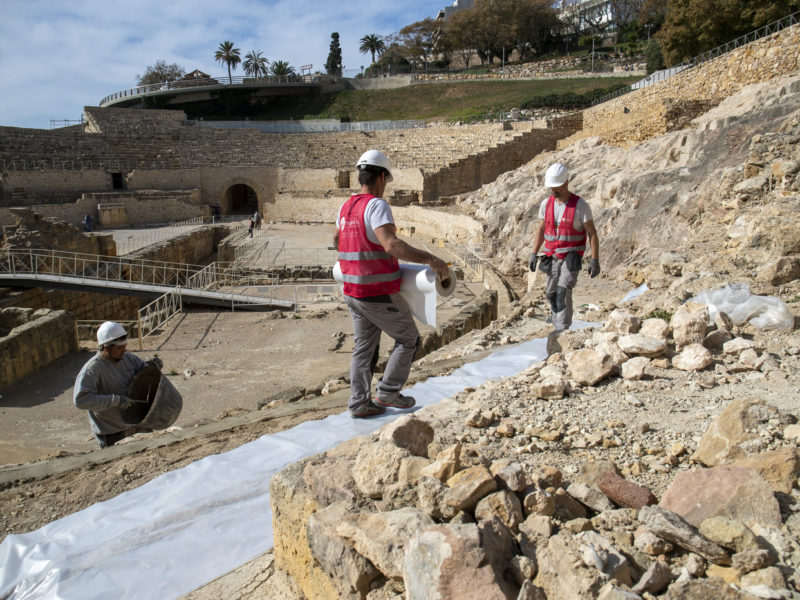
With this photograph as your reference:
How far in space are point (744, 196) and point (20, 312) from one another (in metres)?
11.6

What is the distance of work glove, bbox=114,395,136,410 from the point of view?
161 inches

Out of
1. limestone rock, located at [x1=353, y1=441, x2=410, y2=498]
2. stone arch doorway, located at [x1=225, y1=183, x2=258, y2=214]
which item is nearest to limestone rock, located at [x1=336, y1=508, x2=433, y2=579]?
limestone rock, located at [x1=353, y1=441, x2=410, y2=498]

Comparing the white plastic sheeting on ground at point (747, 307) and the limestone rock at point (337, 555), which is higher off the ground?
the white plastic sheeting on ground at point (747, 307)

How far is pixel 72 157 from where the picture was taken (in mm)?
28953

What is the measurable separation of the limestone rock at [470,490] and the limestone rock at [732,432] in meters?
0.97

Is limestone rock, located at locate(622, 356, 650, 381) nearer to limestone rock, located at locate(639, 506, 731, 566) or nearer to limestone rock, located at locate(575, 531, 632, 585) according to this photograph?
limestone rock, located at locate(639, 506, 731, 566)

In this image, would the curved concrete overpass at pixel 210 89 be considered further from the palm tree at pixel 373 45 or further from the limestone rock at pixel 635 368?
the limestone rock at pixel 635 368

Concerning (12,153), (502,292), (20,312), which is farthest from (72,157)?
(502,292)

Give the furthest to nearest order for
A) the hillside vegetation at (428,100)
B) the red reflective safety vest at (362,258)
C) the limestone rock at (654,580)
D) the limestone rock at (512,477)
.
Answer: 1. the hillside vegetation at (428,100)
2. the red reflective safety vest at (362,258)
3. the limestone rock at (512,477)
4. the limestone rock at (654,580)

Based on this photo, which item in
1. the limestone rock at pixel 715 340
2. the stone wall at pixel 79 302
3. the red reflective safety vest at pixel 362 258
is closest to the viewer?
the red reflective safety vest at pixel 362 258

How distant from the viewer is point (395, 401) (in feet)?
11.5

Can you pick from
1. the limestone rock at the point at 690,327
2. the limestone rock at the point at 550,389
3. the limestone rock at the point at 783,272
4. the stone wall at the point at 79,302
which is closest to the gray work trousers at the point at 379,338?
the limestone rock at the point at 550,389

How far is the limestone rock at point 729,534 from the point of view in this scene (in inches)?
64.7

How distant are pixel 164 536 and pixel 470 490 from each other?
152 cm
